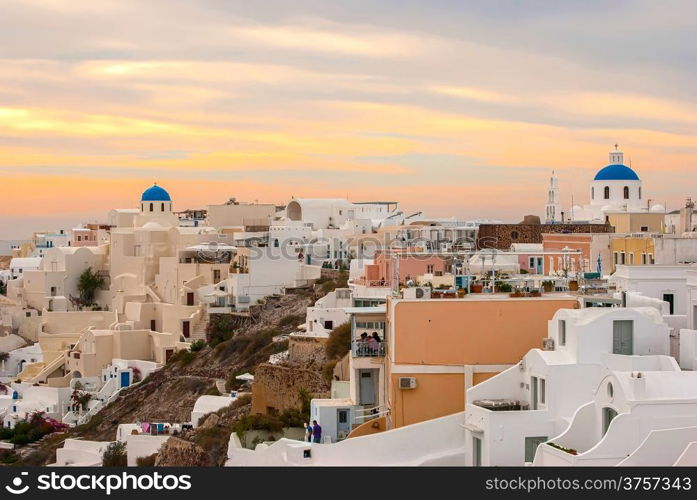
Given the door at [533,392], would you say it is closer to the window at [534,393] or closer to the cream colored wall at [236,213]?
the window at [534,393]

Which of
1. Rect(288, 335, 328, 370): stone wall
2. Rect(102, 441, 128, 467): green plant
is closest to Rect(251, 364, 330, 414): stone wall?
Rect(288, 335, 328, 370): stone wall

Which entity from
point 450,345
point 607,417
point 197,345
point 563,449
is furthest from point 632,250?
point 197,345

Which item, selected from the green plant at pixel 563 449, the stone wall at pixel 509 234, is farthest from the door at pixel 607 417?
the stone wall at pixel 509 234

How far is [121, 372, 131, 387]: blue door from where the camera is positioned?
4288 cm

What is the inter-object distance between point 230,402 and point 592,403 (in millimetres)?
15133

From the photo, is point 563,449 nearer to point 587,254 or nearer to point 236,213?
point 587,254

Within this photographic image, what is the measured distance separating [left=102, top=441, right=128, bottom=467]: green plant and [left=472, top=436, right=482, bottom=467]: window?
12.6m

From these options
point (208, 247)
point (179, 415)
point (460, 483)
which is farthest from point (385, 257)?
point (460, 483)

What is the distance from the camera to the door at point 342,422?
1973 centimetres

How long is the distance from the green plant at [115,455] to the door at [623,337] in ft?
45.4

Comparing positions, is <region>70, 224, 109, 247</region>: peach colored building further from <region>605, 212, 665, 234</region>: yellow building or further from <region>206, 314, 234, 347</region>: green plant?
<region>605, 212, 665, 234</region>: yellow building

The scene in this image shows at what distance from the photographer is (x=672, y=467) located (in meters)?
13.2

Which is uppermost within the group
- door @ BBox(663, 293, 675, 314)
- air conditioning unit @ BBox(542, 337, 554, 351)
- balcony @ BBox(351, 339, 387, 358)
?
door @ BBox(663, 293, 675, 314)

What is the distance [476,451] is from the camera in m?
16.6
